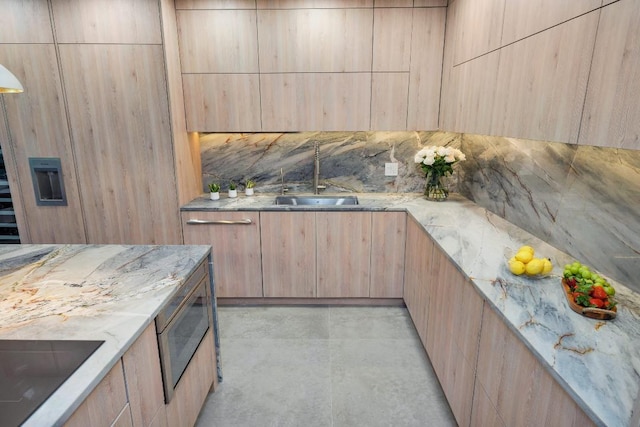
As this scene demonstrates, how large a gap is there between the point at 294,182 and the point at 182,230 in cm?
113

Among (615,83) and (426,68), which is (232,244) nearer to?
(426,68)

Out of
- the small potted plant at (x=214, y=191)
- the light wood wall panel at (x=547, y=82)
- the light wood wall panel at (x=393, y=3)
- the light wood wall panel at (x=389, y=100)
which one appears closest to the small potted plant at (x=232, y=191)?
the small potted plant at (x=214, y=191)

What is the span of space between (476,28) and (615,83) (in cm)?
135

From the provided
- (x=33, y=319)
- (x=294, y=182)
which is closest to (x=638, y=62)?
(x=33, y=319)

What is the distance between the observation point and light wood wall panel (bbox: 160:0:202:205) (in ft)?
9.32

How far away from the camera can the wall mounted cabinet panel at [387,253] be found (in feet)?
10.1

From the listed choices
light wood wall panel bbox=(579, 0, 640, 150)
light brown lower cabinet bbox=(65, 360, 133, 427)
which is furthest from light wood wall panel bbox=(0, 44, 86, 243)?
light wood wall panel bbox=(579, 0, 640, 150)

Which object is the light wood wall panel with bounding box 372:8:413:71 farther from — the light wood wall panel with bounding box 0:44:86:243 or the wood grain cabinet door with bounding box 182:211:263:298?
the light wood wall panel with bounding box 0:44:86:243

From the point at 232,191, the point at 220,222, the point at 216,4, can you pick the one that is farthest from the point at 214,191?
the point at 216,4

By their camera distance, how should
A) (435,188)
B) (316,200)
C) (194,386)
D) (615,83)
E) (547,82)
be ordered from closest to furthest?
(615,83), (547,82), (194,386), (435,188), (316,200)

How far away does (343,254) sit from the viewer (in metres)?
3.16

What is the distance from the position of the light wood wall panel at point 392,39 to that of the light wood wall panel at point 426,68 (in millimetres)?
57

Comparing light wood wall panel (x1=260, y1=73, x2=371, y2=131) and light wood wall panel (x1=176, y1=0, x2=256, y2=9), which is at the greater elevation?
light wood wall panel (x1=176, y1=0, x2=256, y2=9)

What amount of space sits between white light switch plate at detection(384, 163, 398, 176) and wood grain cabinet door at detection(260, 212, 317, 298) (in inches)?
37.2
